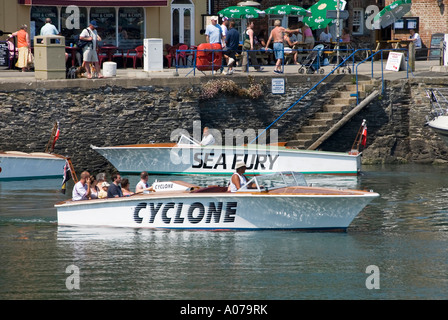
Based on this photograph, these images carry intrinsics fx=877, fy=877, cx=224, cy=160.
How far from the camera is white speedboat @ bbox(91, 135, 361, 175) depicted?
23.8 m

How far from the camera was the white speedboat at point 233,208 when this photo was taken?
640 inches

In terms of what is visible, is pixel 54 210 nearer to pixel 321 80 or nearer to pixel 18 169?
pixel 18 169

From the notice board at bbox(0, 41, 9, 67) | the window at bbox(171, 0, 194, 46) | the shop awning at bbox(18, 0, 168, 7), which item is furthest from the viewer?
the window at bbox(171, 0, 194, 46)

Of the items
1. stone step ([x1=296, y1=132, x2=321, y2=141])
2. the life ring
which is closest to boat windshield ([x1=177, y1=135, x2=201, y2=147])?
the life ring

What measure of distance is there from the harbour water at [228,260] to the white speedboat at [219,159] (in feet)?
15.9

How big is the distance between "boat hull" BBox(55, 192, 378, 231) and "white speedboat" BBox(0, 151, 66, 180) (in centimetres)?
599

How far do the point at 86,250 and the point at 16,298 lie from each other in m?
2.87

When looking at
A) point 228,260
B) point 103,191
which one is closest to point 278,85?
point 103,191

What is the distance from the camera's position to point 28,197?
67.1 ft

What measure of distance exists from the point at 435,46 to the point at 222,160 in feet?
48.6

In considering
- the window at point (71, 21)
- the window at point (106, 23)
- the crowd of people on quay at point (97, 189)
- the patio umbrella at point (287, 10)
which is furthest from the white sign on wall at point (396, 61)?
the crowd of people on quay at point (97, 189)

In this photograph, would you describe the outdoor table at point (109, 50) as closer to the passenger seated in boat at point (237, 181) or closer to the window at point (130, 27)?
the window at point (130, 27)

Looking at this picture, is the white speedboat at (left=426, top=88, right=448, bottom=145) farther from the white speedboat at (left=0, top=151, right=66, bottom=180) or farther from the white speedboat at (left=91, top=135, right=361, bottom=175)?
the white speedboat at (left=0, top=151, right=66, bottom=180)

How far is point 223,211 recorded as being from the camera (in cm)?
1659
